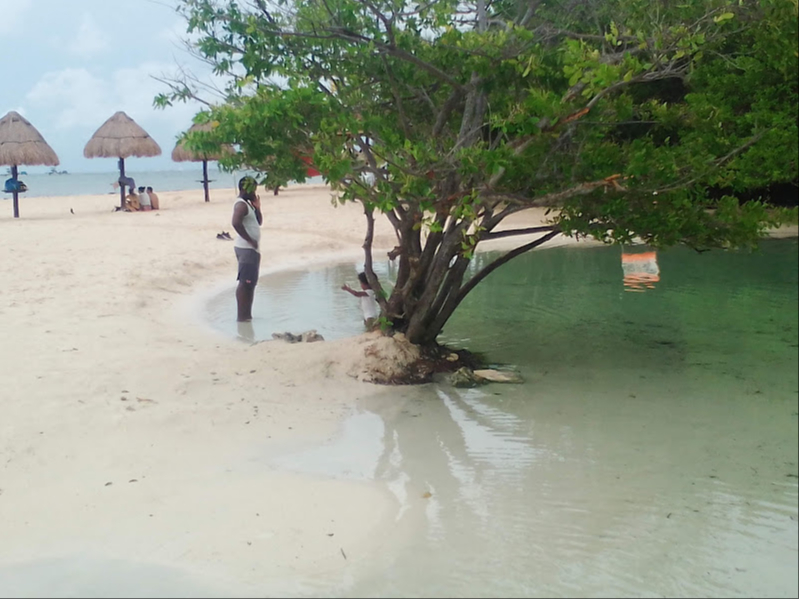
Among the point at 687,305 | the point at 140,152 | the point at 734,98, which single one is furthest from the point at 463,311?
the point at 140,152

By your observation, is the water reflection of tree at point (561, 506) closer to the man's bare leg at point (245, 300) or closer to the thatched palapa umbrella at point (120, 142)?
the man's bare leg at point (245, 300)

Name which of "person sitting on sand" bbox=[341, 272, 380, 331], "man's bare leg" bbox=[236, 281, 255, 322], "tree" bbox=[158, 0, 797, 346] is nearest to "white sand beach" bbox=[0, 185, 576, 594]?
"man's bare leg" bbox=[236, 281, 255, 322]

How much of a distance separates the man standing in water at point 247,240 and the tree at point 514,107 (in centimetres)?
186

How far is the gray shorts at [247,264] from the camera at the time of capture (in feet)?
26.0

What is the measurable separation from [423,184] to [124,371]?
9.36 ft

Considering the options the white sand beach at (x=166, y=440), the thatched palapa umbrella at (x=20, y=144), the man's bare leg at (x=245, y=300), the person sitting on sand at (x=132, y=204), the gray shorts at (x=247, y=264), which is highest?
the thatched palapa umbrella at (x=20, y=144)

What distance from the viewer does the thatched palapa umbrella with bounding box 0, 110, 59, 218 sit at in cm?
1867

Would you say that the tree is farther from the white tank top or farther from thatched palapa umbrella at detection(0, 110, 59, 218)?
thatched palapa umbrella at detection(0, 110, 59, 218)

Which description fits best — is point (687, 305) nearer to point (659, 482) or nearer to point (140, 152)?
point (659, 482)

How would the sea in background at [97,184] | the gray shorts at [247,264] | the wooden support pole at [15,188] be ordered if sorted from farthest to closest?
1. the sea in background at [97,184]
2. the wooden support pole at [15,188]
3. the gray shorts at [247,264]

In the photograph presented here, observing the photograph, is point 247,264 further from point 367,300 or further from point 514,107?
point 514,107

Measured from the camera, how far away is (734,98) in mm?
4527

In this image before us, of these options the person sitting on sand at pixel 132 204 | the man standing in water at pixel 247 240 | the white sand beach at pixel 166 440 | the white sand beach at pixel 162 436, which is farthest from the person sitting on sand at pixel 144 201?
the man standing in water at pixel 247 240

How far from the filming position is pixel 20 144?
62.2 feet
